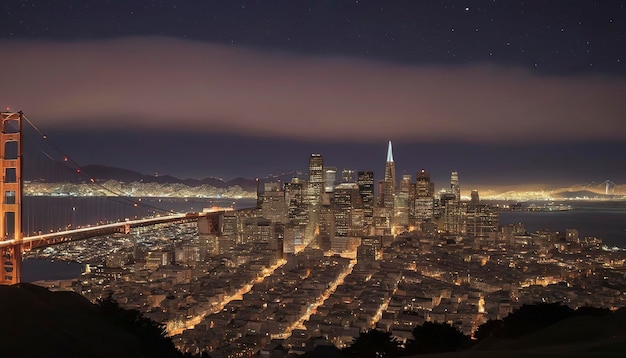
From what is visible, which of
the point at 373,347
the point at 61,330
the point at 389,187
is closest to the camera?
the point at 61,330

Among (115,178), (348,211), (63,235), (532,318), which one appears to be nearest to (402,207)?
(348,211)

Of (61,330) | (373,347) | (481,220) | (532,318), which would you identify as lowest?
(481,220)

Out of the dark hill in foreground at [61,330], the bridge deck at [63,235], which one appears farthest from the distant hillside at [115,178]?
the dark hill in foreground at [61,330]

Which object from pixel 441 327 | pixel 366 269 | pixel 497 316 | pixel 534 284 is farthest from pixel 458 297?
pixel 441 327

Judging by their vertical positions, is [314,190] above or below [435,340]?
above

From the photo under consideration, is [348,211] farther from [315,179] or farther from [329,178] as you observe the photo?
[329,178]

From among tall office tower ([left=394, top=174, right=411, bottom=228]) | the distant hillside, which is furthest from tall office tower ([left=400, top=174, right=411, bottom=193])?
the distant hillside
